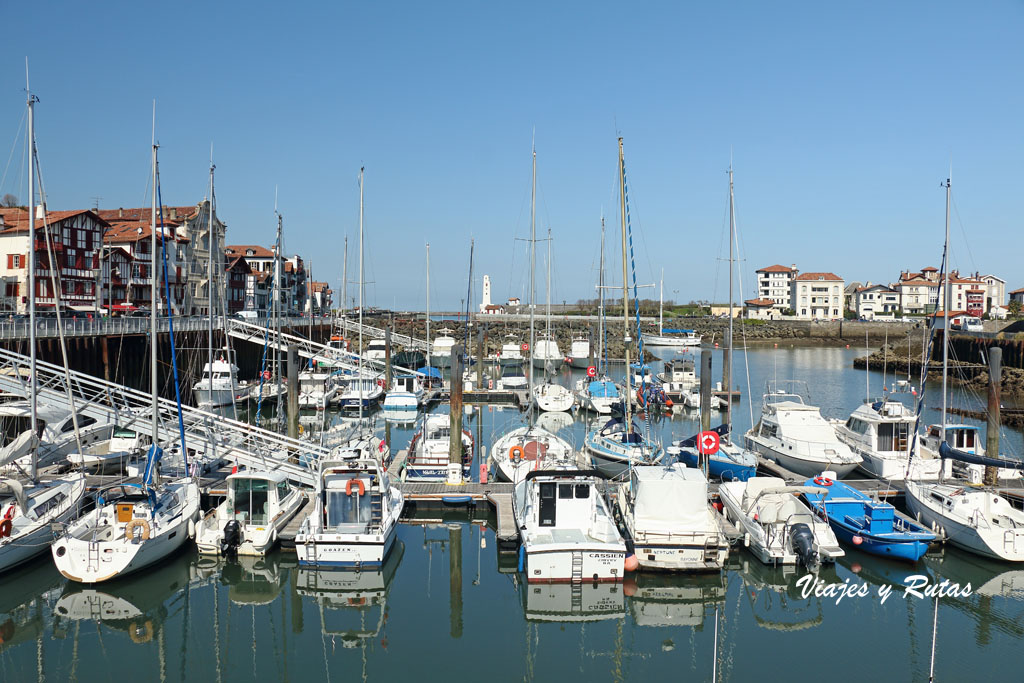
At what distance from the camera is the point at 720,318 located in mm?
151625

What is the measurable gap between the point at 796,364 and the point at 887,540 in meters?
72.8

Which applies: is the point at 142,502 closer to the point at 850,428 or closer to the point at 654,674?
the point at 654,674

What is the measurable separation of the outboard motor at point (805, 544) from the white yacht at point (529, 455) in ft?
24.2

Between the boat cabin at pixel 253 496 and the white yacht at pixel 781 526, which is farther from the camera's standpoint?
the boat cabin at pixel 253 496

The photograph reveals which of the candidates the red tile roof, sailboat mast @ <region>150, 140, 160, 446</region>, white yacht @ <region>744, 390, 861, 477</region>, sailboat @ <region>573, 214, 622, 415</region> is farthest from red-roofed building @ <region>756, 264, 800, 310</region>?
sailboat mast @ <region>150, 140, 160, 446</region>

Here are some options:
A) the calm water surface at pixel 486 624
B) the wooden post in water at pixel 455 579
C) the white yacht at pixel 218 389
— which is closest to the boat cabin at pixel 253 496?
the calm water surface at pixel 486 624

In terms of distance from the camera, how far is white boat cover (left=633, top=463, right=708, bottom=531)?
17.8m

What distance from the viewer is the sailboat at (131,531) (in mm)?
16609

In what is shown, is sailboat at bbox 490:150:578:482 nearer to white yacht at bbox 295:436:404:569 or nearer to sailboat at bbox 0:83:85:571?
white yacht at bbox 295:436:404:569

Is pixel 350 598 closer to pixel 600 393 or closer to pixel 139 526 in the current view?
pixel 139 526

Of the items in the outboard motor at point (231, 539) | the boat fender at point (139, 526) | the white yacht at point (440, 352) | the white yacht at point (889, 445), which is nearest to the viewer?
the boat fender at point (139, 526)

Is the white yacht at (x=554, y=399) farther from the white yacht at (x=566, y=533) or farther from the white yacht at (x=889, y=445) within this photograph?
the white yacht at (x=566, y=533)

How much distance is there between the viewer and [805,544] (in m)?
17.7

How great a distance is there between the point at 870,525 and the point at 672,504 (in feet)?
17.6
